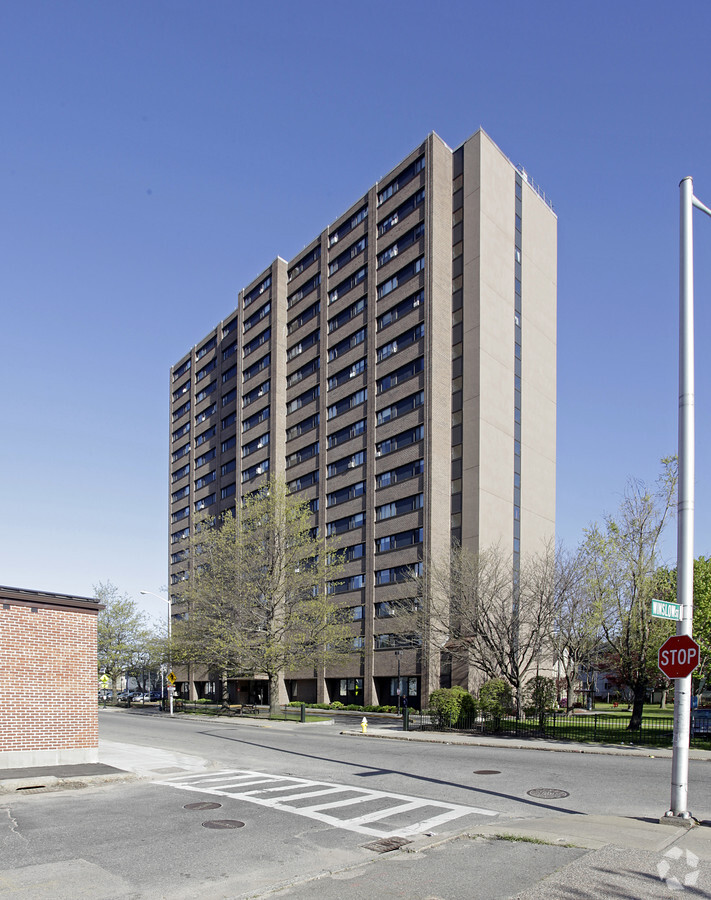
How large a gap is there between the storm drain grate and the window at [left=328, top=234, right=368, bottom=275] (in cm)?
6129

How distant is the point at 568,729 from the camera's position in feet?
105

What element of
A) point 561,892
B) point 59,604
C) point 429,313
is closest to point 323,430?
point 429,313

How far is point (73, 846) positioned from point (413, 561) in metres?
46.1

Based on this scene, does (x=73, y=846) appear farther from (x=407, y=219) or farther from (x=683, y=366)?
(x=407, y=219)

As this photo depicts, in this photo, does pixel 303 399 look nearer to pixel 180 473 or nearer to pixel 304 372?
pixel 304 372

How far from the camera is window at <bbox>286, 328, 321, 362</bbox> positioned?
7431cm

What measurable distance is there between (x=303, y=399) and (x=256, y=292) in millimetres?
18305

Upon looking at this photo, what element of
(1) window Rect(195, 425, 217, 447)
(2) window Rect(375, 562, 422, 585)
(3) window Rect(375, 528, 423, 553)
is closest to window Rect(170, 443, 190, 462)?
(1) window Rect(195, 425, 217, 447)

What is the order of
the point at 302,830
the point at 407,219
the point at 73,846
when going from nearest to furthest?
the point at 73,846 → the point at 302,830 → the point at 407,219

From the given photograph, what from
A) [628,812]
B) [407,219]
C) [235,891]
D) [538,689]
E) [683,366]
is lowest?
[538,689]

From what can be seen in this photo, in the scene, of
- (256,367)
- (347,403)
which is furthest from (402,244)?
(256,367)

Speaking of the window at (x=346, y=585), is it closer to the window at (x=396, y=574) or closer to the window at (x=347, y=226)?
the window at (x=396, y=574)

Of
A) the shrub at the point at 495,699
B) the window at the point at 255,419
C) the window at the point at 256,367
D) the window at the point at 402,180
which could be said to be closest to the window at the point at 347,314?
the window at the point at 402,180

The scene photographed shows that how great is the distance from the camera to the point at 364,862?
1015cm
